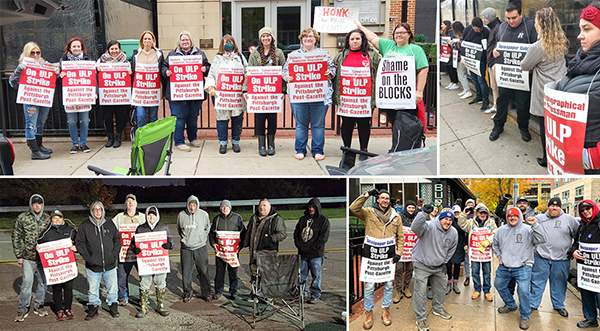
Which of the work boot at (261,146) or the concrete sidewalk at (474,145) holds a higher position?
the concrete sidewalk at (474,145)

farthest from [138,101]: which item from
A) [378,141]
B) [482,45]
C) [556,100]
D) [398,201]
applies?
[556,100]

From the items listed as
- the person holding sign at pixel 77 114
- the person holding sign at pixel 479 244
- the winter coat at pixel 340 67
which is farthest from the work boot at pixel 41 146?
the person holding sign at pixel 479 244

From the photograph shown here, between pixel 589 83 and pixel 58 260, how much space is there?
3.44 meters

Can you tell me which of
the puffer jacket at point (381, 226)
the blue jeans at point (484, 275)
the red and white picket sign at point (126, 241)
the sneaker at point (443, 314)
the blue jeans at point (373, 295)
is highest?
the puffer jacket at point (381, 226)

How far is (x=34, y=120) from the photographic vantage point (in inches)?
185

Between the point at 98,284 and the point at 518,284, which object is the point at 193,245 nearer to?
the point at 98,284

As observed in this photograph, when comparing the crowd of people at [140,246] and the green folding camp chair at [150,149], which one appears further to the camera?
the crowd of people at [140,246]

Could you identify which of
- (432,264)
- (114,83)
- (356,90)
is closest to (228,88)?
(114,83)

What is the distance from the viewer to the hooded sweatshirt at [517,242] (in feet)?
12.4

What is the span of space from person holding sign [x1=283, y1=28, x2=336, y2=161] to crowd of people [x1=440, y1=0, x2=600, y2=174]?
3.82 feet

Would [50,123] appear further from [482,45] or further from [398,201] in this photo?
[482,45]

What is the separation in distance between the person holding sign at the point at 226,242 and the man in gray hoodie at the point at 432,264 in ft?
3.99

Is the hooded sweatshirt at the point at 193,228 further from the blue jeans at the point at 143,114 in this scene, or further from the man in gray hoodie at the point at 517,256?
the man in gray hoodie at the point at 517,256

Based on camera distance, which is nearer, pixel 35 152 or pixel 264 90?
pixel 35 152
